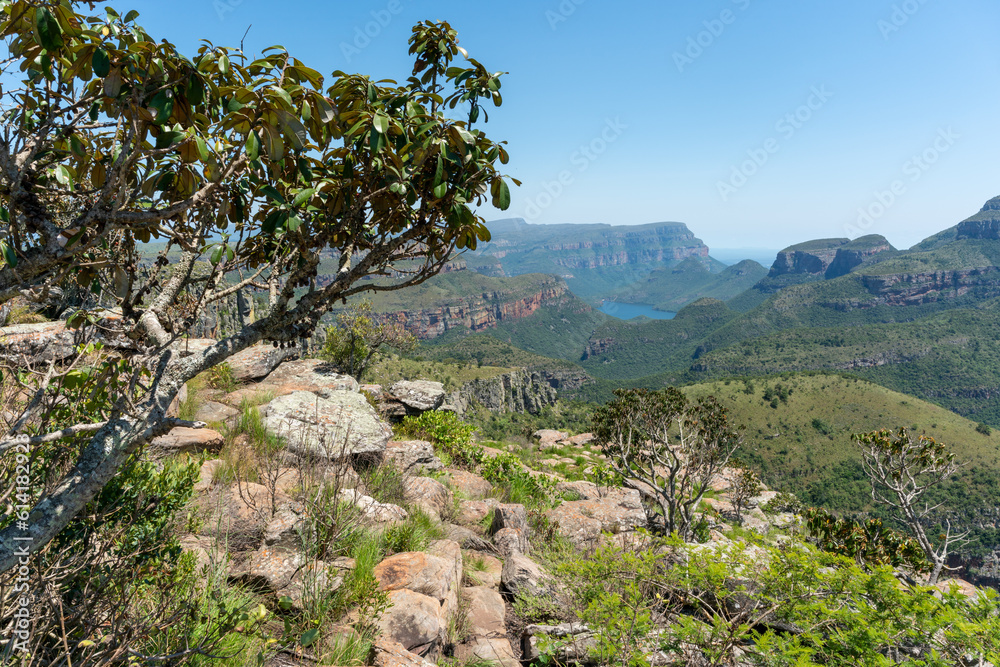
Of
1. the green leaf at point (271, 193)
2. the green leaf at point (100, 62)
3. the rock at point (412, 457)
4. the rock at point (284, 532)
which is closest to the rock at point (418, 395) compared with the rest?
the rock at point (412, 457)

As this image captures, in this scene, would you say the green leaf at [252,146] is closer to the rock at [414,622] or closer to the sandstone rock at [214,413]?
the rock at [414,622]

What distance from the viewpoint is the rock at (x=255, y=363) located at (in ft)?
40.3

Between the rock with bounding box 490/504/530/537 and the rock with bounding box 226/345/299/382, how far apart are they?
25.8 feet

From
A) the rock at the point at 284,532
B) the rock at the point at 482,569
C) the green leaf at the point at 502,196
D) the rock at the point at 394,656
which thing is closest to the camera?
the green leaf at the point at 502,196

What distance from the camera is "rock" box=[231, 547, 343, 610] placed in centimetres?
400

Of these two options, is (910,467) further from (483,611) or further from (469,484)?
(483,611)

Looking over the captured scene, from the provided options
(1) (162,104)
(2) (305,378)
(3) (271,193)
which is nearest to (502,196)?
(3) (271,193)

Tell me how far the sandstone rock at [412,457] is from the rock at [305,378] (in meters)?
2.64

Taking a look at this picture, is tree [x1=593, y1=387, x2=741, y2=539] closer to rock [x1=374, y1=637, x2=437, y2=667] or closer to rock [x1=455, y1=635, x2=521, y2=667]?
rock [x1=455, y1=635, x2=521, y2=667]

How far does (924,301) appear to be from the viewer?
18700 centimetres

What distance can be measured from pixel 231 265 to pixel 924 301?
866 ft

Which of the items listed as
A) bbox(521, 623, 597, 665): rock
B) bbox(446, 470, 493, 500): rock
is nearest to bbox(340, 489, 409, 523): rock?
bbox(521, 623, 597, 665): rock

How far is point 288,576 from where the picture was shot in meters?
4.19

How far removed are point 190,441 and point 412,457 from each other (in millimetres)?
4032
